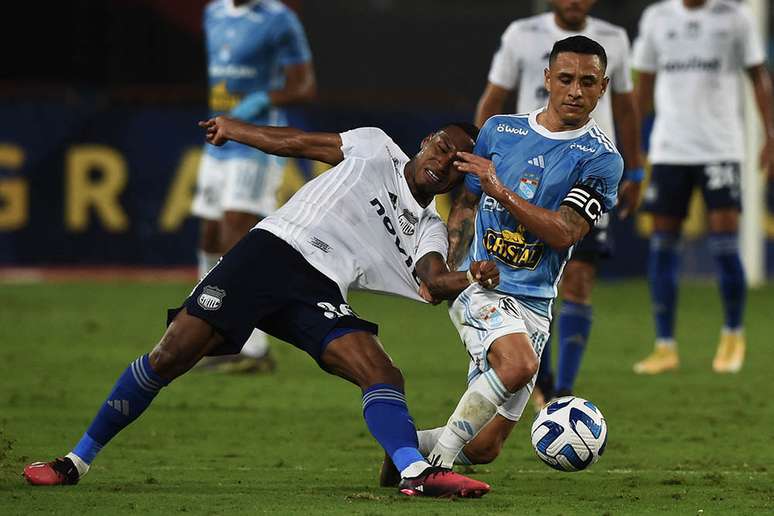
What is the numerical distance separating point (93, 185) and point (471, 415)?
1048 centimetres

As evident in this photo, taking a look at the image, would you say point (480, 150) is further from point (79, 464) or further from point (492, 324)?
point (79, 464)

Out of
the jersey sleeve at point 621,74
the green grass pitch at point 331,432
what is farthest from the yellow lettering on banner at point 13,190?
the jersey sleeve at point 621,74

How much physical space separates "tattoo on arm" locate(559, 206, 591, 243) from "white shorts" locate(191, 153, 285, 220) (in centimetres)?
410

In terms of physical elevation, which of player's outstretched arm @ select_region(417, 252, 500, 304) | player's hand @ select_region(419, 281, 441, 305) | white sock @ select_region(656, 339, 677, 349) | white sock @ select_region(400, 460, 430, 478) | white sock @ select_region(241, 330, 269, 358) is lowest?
white sock @ select_region(241, 330, 269, 358)

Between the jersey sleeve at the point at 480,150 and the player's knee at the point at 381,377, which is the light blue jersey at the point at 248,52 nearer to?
the jersey sleeve at the point at 480,150

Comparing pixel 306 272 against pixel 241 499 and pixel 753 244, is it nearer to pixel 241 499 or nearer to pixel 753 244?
pixel 241 499

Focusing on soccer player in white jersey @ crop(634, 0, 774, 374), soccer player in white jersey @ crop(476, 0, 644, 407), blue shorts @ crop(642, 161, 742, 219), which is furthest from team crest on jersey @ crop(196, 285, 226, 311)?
blue shorts @ crop(642, 161, 742, 219)

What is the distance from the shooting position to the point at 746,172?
1555 centimetres

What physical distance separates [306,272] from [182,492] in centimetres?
94

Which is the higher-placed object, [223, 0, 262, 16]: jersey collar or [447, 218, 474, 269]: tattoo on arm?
[223, 0, 262, 16]: jersey collar

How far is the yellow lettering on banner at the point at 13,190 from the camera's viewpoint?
1577 centimetres

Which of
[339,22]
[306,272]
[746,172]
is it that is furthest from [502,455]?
[339,22]

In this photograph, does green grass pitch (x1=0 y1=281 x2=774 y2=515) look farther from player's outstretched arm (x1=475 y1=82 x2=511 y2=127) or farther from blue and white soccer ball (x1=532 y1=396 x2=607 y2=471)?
player's outstretched arm (x1=475 y1=82 x2=511 y2=127)

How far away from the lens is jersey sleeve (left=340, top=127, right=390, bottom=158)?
6.30 metres
